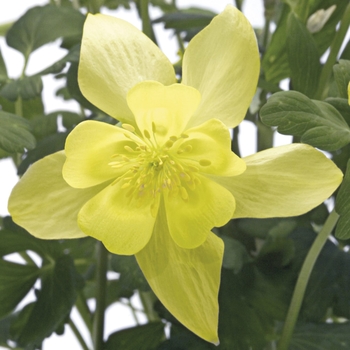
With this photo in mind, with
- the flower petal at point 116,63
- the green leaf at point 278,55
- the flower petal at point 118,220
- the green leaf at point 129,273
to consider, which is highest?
the flower petal at point 116,63

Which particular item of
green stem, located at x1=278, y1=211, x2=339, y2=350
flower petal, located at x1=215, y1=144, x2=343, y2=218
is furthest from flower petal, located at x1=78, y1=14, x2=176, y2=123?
green stem, located at x1=278, y1=211, x2=339, y2=350

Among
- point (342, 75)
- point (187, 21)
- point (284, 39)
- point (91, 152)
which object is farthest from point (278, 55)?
point (91, 152)

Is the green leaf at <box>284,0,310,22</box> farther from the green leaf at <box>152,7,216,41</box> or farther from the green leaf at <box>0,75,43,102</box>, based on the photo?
the green leaf at <box>0,75,43,102</box>

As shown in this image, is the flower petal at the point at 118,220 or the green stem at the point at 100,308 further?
the green stem at the point at 100,308

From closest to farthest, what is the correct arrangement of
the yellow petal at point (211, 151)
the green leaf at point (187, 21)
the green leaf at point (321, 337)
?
the yellow petal at point (211, 151)
the green leaf at point (321, 337)
the green leaf at point (187, 21)

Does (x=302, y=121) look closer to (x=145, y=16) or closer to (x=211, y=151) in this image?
(x=211, y=151)

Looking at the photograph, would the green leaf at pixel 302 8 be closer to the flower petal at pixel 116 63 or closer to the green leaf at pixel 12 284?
the flower petal at pixel 116 63


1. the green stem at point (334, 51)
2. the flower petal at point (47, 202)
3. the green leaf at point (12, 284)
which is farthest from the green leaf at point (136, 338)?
the green stem at point (334, 51)
